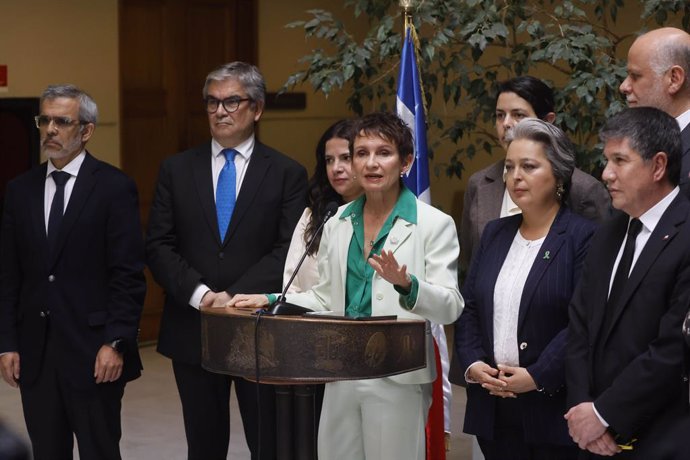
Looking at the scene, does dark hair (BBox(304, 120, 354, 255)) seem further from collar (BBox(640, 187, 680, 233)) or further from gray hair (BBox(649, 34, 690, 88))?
collar (BBox(640, 187, 680, 233))

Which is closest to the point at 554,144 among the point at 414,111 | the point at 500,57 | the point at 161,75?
the point at 414,111

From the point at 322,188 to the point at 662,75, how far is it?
119 cm

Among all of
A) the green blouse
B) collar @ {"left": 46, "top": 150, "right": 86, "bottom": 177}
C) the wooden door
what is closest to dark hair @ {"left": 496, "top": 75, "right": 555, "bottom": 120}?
the green blouse

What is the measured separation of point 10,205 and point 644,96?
6.78 feet

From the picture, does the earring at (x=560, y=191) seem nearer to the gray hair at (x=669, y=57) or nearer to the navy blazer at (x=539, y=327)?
the navy blazer at (x=539, y=327)

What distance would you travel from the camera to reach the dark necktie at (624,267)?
285 centimetres

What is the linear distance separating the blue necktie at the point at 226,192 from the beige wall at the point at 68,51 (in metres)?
3.14

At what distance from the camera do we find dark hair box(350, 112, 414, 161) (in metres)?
3.11

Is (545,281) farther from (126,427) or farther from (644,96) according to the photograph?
(126,427)

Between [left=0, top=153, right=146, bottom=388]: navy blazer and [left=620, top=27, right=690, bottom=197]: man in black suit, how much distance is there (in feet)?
5.46

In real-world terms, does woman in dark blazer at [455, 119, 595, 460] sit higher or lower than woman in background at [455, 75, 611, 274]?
lower

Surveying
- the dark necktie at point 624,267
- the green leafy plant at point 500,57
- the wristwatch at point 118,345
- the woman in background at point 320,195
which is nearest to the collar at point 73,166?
the wristwatch at point 118,345

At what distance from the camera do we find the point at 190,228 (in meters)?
3.93

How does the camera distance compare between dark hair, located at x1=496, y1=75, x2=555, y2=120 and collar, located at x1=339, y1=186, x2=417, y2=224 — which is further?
dark hair, located at x1=496, y1=75, x2=555, y2=120
